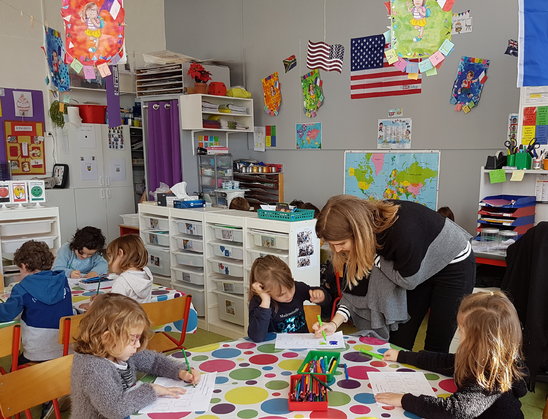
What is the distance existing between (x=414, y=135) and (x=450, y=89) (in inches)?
19.5

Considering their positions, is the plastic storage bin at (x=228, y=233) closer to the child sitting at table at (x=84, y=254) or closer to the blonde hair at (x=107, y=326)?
the child sitting at table at (x=84, y=254)

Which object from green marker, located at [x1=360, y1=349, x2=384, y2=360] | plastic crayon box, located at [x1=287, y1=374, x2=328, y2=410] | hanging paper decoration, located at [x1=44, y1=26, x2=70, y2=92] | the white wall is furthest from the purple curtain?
plastic crayon box, located at [x1=287, y1=374, x2=328, y2=410]

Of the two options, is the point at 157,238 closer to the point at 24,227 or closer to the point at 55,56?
the point at 24,227

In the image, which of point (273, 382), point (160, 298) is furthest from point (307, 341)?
point (160, 298)

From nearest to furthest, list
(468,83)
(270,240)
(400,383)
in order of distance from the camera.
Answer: (400,383)
(270,240)
(468,83)

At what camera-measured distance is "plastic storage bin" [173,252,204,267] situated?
3887 mm

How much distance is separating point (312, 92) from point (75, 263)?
3.04m

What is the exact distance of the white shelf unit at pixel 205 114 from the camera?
534cm

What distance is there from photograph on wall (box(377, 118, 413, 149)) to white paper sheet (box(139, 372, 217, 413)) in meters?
3.47

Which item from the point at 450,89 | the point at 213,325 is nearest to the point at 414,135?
the point at 450,89

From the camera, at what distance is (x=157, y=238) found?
4281 millimetres

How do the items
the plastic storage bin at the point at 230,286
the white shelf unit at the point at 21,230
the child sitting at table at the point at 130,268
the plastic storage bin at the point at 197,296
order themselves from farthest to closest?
the plastic storage bin at the point at 197,296
the white shelf unit at the point at 21,230
the plastic storage bin at the point at 230,286
the child sitting at table at the point at 130,268

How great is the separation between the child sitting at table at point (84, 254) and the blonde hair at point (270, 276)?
144 cm

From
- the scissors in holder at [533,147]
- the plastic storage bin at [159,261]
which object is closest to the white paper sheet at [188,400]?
the plastic storage bin at [159,261]
